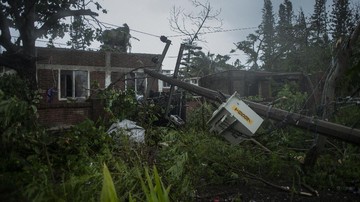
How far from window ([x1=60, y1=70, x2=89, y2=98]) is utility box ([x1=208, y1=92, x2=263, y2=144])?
537 inches

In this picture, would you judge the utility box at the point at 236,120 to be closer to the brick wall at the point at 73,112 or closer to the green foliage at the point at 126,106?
the green foliage at the point at 126,106

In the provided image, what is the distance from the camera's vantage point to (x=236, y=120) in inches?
153

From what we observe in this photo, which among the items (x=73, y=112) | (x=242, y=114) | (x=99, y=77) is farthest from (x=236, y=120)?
(x=99, y=77)

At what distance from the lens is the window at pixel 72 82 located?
1659cm

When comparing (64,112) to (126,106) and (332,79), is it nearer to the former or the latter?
(126,106)

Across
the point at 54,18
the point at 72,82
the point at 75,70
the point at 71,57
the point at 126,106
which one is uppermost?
the point at 54,18

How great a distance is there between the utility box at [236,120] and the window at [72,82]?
13.7m

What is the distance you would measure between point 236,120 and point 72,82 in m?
14.7

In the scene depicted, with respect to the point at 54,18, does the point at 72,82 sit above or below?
below

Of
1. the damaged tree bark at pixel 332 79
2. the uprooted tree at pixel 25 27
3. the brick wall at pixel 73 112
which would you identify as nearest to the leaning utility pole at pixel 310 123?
the damaged tree bark at pixel 332 79

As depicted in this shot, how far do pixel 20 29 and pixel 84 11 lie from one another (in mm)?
2660

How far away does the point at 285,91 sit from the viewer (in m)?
9.29

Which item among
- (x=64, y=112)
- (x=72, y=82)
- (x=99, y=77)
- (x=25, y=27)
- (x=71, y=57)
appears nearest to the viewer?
(x=64, y=112)

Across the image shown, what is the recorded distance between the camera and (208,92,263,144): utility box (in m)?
3.84
